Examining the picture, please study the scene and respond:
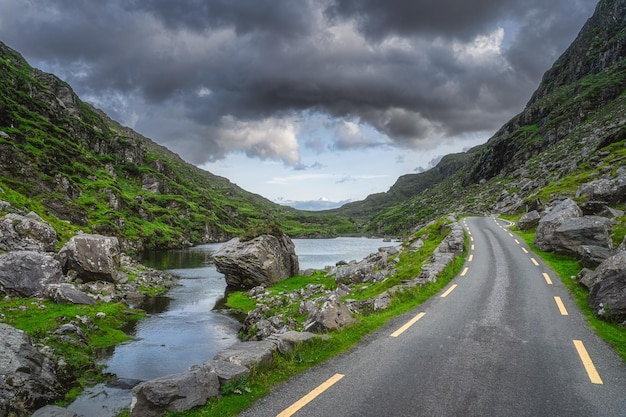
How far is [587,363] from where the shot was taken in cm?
1173

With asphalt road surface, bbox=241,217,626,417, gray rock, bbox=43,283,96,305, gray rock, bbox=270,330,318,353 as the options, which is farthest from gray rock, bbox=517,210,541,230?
gray rock, bbox=43,283,96,305

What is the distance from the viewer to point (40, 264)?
35.4 metres

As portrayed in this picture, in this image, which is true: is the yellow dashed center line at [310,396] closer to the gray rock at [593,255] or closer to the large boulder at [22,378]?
the large boulder at [22,378]

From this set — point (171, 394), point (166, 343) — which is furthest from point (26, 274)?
point (171, 394)

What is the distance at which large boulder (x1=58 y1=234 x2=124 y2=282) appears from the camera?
143ft

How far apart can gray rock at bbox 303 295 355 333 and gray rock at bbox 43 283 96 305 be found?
29037 millimetres

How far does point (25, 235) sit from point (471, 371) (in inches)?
2234

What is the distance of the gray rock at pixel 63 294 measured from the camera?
33.3 meters

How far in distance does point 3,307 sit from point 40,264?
6.80m

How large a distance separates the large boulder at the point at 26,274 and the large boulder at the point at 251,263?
84.6 feet

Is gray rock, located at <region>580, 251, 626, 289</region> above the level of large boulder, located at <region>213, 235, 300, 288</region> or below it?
above

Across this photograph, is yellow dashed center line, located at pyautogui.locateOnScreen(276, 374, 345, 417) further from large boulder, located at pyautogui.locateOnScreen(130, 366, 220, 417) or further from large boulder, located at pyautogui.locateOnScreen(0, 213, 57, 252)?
large boulder, located at pyautogui.locateOnScreen(0, 213, 57, 252)

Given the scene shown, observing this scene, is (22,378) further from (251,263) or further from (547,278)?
(251,263)

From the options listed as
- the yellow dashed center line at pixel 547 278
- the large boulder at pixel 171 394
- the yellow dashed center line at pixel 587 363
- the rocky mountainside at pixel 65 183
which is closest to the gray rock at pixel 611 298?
the yellow dashed center line at pixel 587 363
